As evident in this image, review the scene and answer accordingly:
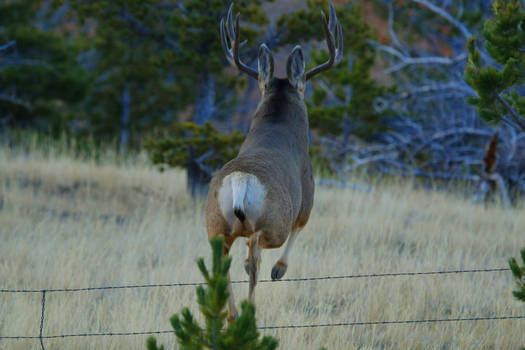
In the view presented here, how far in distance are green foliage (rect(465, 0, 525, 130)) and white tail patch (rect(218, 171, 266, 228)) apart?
2.21 m

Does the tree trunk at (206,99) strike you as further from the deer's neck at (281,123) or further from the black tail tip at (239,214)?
the black tail tip at (239,214)

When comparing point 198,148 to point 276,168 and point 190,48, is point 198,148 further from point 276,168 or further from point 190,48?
point 276,168

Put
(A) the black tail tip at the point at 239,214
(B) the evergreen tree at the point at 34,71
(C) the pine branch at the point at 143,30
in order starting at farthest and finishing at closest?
1. (B) the evergreen tree at the point at 34,71
2. (C) the pine branch at the point at 143,30
3. (A) the black tail tip at the point at 239,214

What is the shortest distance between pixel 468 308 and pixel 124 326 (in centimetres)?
301

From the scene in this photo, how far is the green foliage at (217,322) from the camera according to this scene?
7.54 ft

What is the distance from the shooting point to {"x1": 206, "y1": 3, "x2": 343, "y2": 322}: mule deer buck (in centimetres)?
337

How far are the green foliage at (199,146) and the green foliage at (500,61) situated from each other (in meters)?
3.81

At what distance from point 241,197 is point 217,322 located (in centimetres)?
99

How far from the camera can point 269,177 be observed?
3.48 m

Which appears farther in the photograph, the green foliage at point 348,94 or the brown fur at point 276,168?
the green foliage at point 348,94

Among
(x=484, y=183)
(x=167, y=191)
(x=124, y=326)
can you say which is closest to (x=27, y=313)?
(x=124, y=326)

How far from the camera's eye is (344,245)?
6.57 meters

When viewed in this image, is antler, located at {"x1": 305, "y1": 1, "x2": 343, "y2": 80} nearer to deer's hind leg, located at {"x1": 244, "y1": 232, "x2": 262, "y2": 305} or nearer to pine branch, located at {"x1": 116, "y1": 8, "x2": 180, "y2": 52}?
deer's hind leg, located at {"x1": 244, "y1": 232, "x2": 262, "y2": 305}

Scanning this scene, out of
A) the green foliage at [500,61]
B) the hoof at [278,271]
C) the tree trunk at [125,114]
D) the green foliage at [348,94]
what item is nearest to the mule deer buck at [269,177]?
the hoof at [278,271]
